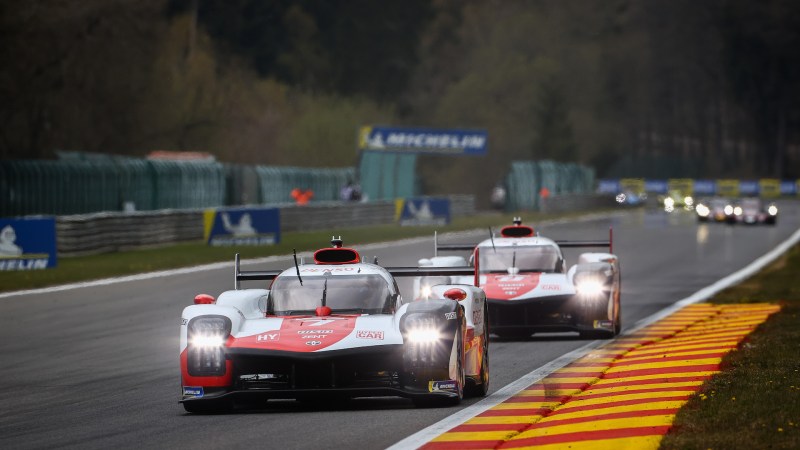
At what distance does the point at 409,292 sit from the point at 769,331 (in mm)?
9937

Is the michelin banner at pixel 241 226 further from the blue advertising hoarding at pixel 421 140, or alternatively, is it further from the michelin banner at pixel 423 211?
the blue advertising hoarding at pixel 421 140

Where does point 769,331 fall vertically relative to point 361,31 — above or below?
below

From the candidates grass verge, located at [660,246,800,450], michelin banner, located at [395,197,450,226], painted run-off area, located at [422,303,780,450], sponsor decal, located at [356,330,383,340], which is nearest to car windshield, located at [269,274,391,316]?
sponsor decal, located at [356,330,383,340]

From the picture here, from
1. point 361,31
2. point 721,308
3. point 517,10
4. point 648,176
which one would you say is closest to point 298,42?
point 361,31

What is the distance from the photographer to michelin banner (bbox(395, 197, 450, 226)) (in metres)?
58.7

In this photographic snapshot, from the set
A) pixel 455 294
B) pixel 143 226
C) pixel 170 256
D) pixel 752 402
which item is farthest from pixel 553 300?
pixel 143 226

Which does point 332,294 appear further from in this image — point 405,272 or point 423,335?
point 405,272

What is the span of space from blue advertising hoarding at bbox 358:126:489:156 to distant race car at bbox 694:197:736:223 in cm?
990

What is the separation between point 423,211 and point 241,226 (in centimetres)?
1773

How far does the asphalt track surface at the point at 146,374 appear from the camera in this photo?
35.4ft

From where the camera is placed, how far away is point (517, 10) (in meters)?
126

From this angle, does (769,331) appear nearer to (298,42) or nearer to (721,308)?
(721,308)

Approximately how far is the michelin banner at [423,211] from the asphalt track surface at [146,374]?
22.4m

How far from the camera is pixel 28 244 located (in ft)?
105
